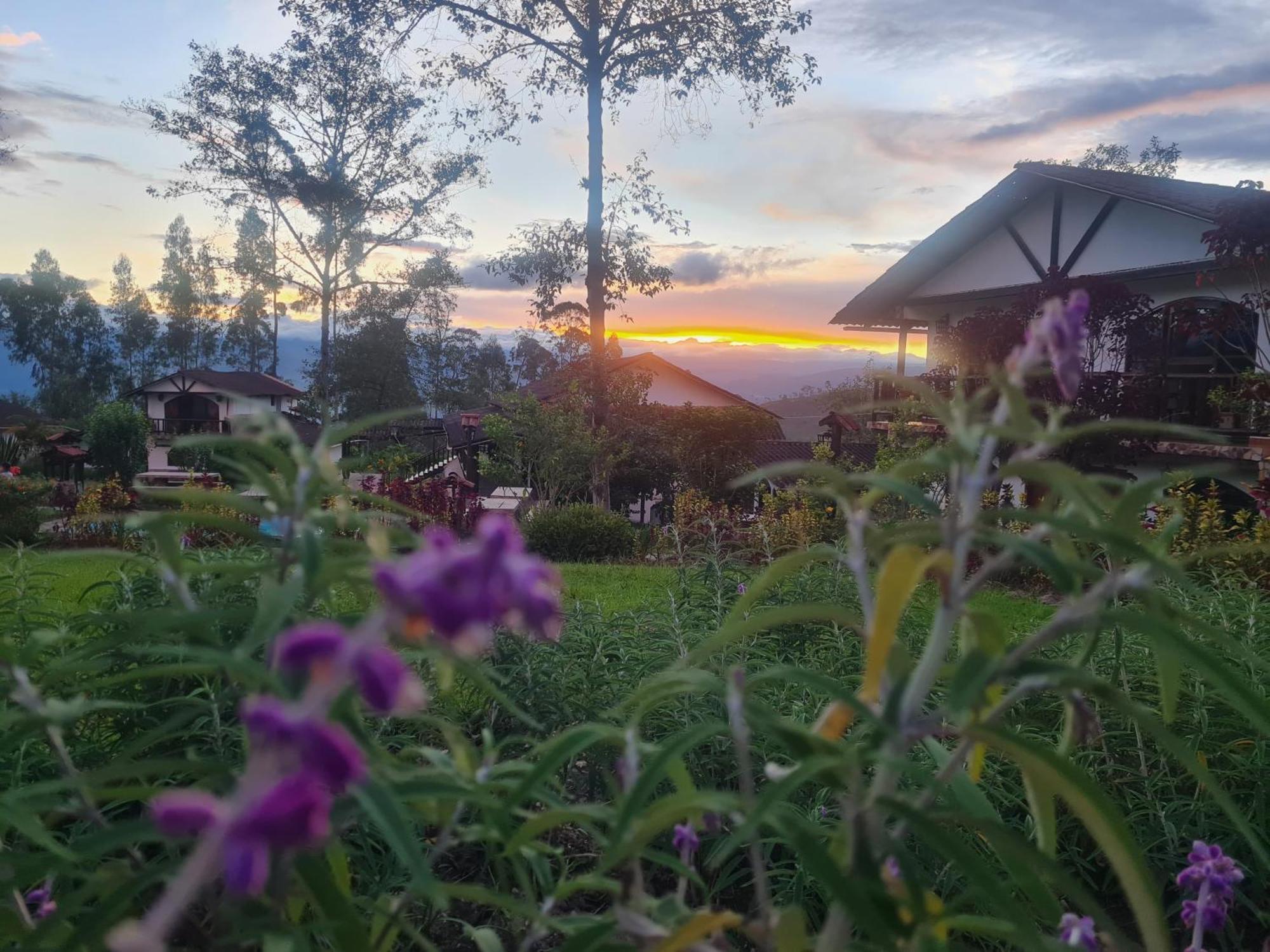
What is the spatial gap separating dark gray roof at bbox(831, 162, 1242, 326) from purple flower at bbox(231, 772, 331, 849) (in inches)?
529

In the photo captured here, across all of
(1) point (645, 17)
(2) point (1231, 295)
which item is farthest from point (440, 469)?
(2) point (1231, 295)

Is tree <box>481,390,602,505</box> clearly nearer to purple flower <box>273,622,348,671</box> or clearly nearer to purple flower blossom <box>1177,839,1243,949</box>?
purple flower blossom <box>1177,839,1243,949</box>

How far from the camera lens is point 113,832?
2.11ft

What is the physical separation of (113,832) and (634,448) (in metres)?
17.0

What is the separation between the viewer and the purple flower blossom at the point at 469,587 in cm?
34

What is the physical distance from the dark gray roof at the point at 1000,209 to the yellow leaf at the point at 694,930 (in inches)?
515

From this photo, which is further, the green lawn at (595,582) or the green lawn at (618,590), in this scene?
the green lawn at (595,582)

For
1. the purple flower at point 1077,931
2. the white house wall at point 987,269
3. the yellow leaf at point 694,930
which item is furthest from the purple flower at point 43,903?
the white house wall at point 987,269

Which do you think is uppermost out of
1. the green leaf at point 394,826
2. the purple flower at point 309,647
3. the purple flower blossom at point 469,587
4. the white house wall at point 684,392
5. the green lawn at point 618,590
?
the purple flower blossom at point 469,587

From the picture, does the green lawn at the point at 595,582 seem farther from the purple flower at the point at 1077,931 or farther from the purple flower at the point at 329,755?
the purple flower at the point at 329,755

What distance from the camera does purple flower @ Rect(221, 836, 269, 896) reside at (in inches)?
11.9

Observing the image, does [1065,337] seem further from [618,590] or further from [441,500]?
[441,500]

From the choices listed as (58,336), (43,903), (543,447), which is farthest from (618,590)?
(58,336)

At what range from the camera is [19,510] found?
14008mm
